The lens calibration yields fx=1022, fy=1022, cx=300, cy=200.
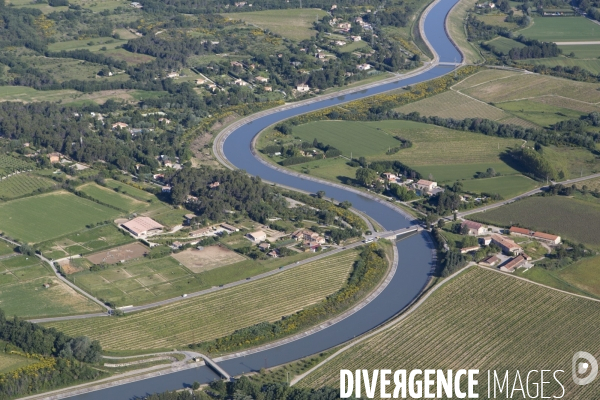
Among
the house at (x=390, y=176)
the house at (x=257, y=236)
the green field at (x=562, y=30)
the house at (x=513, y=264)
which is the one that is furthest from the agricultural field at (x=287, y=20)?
the house at (x=513, y=264)

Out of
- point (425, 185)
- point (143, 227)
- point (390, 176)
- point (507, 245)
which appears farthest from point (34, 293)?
point (425, 185)

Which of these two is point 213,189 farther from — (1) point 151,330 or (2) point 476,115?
(2) point 476,115

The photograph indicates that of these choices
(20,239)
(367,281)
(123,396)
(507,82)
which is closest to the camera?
(123,396)

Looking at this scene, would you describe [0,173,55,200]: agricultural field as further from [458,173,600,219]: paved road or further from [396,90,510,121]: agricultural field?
[396,90,510,121]: agricultural field

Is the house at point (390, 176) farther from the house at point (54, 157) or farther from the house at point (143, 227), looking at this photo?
the house at point (54, 157)

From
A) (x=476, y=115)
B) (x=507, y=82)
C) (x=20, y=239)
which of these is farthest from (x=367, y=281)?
(x=507, y=82)
